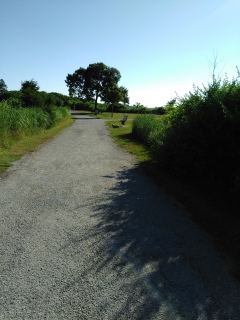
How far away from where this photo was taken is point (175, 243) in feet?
12.9

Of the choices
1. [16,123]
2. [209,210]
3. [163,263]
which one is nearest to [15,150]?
[16,123]

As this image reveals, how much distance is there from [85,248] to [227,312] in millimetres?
1924

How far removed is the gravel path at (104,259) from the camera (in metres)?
2.63

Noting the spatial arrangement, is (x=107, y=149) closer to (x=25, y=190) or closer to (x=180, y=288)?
(x=25, y=190)

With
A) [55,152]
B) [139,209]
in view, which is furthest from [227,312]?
[55,152]

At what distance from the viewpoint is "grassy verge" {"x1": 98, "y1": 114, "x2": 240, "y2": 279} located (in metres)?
3.86

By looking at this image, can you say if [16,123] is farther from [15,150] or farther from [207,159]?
[207,159]

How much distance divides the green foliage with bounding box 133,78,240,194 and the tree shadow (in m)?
1.79

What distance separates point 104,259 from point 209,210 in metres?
2.80

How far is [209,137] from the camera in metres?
6.61

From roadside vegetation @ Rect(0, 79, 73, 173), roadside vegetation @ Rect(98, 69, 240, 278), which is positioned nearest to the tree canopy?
roadside vegetation @ Rect(0, 79, 73, 173)

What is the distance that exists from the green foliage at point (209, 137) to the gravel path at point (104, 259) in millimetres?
1536

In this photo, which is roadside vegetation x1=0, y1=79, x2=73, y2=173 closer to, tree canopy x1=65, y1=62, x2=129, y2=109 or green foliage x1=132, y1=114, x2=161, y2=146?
green foliage x1=132, y1=114, x2=161, y2=146

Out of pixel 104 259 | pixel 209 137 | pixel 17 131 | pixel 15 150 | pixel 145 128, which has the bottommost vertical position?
pixel 15 150
